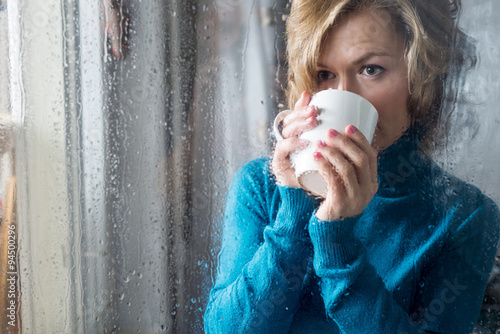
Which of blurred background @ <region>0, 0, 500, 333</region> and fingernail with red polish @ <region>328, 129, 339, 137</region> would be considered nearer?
fingernail with red polish @ <region>328, 129, 339, 137</region>

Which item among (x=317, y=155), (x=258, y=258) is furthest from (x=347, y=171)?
(x=258, y=258)

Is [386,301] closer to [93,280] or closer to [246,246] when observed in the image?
[246,246]

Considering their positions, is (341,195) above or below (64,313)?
above

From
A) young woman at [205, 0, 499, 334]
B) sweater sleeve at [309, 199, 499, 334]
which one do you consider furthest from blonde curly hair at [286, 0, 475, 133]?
sweater sleeve at [309, 199, 499, 334]

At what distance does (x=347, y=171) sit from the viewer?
30 cm

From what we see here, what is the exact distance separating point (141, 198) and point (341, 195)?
250 millimetres

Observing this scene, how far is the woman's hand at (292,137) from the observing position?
0.31m

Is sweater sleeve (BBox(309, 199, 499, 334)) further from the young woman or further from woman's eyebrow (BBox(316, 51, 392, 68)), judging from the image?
woman's eyebrow (BBox(316, 51, 392, 68))

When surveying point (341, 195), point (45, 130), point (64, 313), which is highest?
point (45, 130)

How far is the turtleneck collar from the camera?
336 mm

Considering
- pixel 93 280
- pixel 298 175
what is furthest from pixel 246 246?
pixel 93 280

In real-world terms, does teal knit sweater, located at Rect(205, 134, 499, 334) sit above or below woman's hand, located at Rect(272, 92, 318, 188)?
below

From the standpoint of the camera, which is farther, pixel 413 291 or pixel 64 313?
pixel 64 313

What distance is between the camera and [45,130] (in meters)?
0.51
